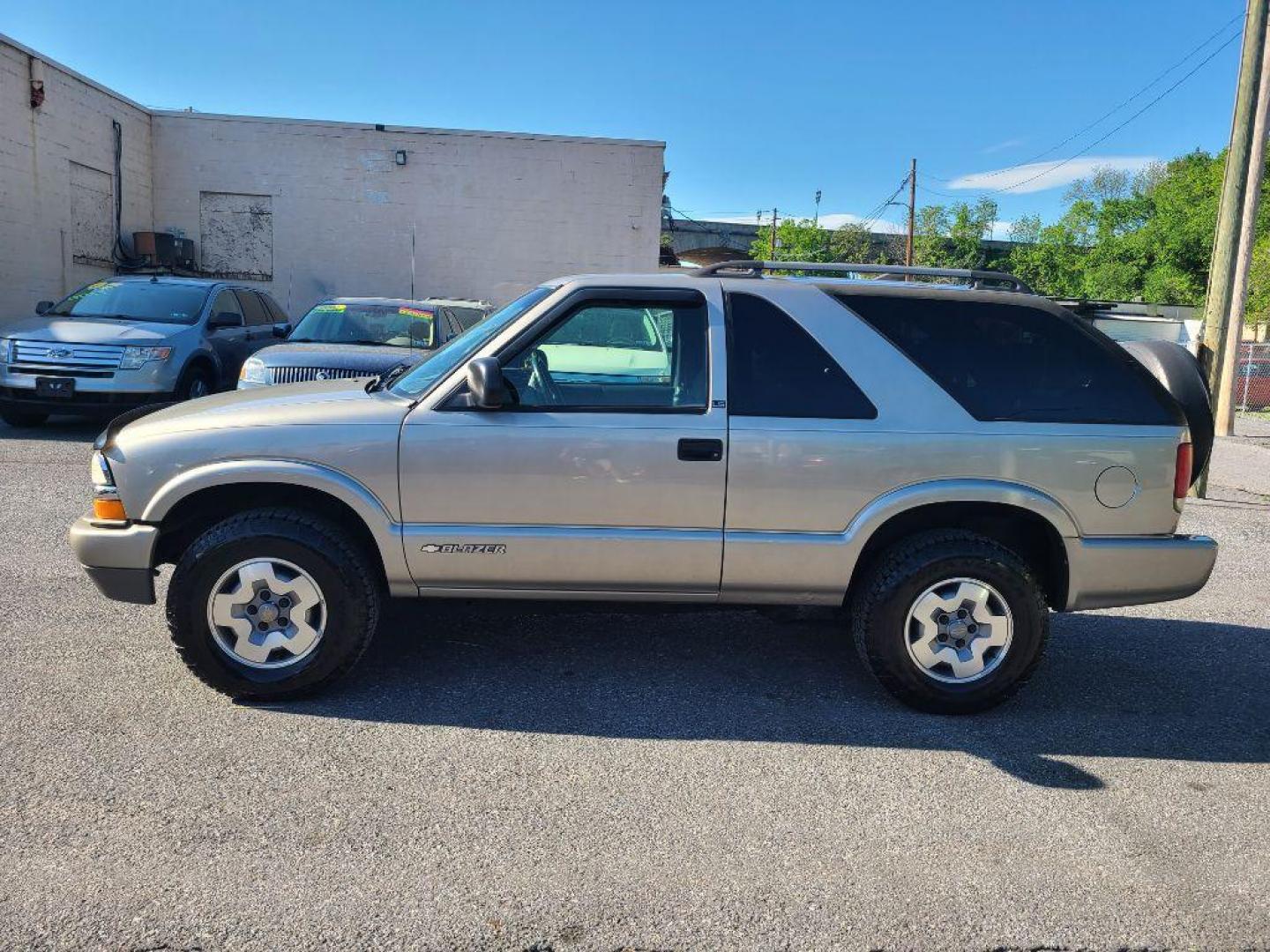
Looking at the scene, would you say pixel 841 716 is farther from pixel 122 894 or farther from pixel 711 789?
pixel 122 894

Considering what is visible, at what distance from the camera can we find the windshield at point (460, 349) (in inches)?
167

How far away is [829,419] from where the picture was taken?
4020 mm

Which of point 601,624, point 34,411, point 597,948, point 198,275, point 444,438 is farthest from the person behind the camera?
point 198,275

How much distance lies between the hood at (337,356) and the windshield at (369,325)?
42 centimetres

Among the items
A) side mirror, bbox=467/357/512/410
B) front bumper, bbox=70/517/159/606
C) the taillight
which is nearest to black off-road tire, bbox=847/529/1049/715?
the taillight

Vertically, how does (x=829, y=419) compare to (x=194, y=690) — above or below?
above

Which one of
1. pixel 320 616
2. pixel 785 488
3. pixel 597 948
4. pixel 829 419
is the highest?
pixel 829 419

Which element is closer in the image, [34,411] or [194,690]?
[194,690]

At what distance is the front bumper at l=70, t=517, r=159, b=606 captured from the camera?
397cm

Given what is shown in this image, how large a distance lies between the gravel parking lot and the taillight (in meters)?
1.00

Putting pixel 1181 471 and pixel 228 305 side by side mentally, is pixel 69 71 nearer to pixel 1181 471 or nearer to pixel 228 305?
pixel 228 305

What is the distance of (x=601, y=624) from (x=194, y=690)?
6.60ft

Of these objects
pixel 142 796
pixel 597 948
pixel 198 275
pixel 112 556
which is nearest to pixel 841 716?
pixel 597 948

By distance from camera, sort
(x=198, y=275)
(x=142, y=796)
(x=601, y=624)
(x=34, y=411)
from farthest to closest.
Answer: (x=198, y=275), (x=34, y=411), (x=601, y=624), (x=142, y=796)
